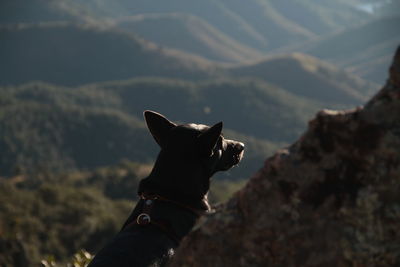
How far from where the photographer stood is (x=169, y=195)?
4.49 metres

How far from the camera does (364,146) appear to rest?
2740 mm

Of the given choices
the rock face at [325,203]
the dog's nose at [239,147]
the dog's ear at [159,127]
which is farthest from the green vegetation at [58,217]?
the rock face at [325,203]

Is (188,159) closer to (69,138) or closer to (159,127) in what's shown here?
(159,127)

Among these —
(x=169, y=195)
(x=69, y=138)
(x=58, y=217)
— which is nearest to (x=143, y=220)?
(x=169, y=195)

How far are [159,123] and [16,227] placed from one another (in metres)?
41.7

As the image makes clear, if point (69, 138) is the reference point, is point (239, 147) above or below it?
above

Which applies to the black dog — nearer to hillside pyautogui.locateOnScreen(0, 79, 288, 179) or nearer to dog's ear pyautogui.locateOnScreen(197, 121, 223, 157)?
dog's ear pyautogui.locateOnScreen(197, 121, 223, 157)

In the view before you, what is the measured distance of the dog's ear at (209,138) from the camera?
4.56 meters

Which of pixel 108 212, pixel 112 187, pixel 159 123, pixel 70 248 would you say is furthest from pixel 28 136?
pixel 159 123

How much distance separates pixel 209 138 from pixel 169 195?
60cm

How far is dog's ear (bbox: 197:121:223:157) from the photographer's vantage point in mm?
4562

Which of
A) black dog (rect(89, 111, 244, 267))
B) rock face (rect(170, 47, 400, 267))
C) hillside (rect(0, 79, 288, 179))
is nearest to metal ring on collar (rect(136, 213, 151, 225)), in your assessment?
black dog (rect(89, 111, 244, 267))

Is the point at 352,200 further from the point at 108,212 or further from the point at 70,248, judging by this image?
the point at 108,212

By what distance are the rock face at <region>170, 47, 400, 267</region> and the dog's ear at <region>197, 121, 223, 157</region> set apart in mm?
1538
